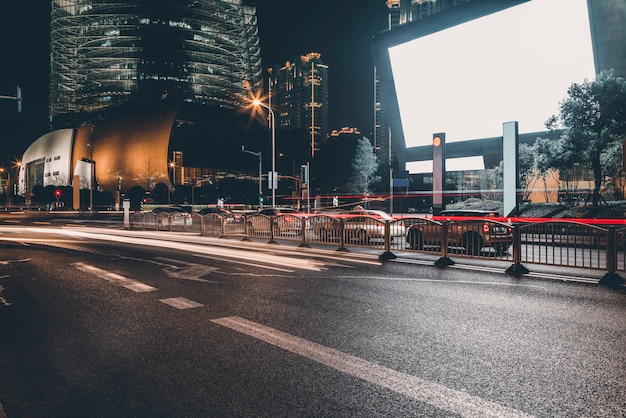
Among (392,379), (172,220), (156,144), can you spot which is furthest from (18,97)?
(156,144)

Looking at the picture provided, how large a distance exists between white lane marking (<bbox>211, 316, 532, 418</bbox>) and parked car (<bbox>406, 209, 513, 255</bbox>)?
7.77 m

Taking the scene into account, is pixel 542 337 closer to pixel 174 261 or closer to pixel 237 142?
pixel 174 261

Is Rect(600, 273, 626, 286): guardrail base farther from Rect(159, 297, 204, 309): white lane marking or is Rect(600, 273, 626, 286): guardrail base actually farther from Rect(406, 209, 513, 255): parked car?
Rect(159, 297, 204, 309): white lane marking

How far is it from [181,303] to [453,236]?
8672mm

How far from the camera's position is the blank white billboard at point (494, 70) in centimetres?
3528

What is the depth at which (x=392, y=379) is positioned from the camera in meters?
→ 4.07

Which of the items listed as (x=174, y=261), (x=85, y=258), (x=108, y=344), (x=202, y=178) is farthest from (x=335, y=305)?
(x=202, y=178)

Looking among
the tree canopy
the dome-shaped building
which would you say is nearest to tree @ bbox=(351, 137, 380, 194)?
the dome-shaped building

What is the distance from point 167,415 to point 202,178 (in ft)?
322

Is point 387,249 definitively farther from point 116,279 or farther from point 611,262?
point 116,279

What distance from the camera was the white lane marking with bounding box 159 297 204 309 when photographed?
23.4 feet

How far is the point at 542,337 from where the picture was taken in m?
5.46

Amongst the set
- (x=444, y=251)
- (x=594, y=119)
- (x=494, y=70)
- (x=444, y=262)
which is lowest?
(x=444, y=262)

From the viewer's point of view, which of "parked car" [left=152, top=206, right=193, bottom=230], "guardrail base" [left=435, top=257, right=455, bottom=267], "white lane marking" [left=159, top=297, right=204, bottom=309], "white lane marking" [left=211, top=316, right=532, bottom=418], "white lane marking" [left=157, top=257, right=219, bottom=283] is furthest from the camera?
"parked car" [left=152, top=206, right=193, bottom=230]
